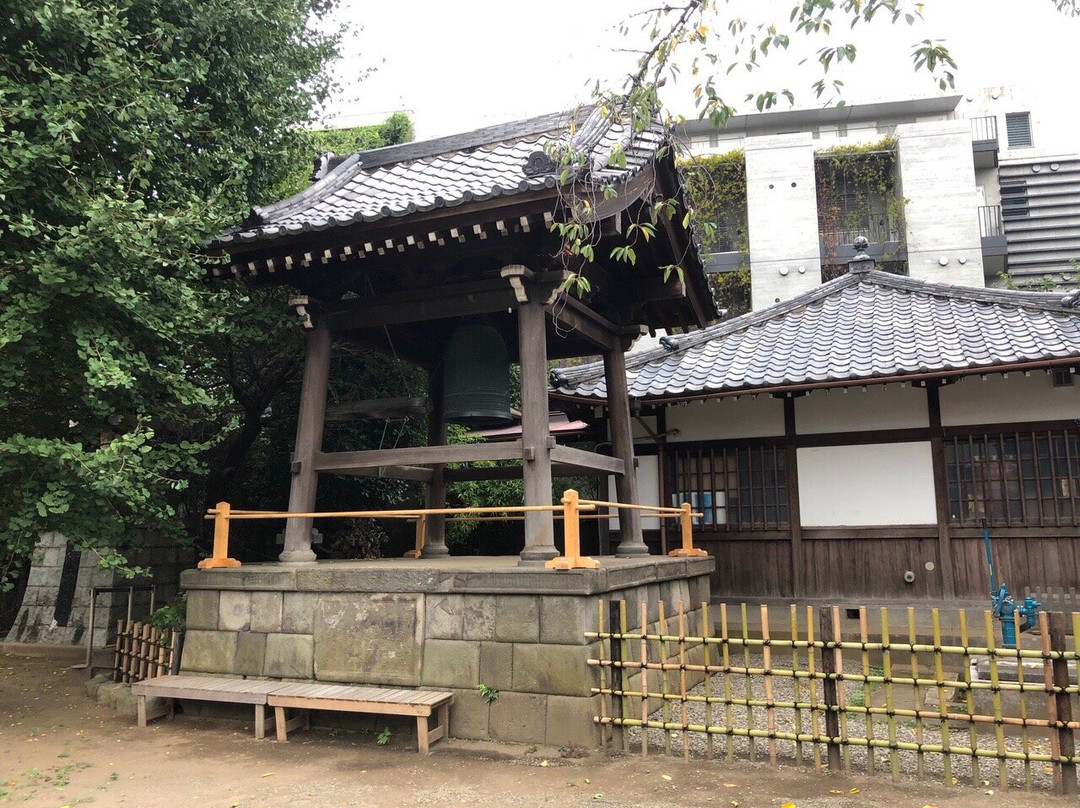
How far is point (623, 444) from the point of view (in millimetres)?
9031

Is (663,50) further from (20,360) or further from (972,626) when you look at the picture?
(972,626)

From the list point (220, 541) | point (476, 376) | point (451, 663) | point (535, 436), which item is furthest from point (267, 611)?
point (476, 376)

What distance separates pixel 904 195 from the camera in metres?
24.6

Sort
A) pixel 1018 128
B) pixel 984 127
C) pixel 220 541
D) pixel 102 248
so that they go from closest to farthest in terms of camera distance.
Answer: pixel 102 248 < pixel 220 541 < pixel 984 127 < pixel 1018 128

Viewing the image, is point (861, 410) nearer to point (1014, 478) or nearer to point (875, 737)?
point (1014, 478)

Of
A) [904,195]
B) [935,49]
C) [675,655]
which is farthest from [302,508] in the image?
[904,195]

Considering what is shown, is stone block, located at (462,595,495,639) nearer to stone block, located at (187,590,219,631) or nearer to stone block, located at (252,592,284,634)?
stone block, located at (252,592,284,634)

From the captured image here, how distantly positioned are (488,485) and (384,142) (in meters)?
12.9

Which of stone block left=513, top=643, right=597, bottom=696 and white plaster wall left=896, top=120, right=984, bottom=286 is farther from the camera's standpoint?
white plaster wall left=896, top=120, right=984, bottom=286

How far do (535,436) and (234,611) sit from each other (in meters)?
3.21

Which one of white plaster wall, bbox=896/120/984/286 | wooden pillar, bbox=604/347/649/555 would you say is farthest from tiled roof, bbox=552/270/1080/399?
white plaster wall, bbox=896/120/984/286

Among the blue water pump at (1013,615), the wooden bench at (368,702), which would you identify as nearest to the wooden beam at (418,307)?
the wooden bench at (368,702)

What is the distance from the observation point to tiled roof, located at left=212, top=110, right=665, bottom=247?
21.9 ft

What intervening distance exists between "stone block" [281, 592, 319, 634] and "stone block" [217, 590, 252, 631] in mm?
387
